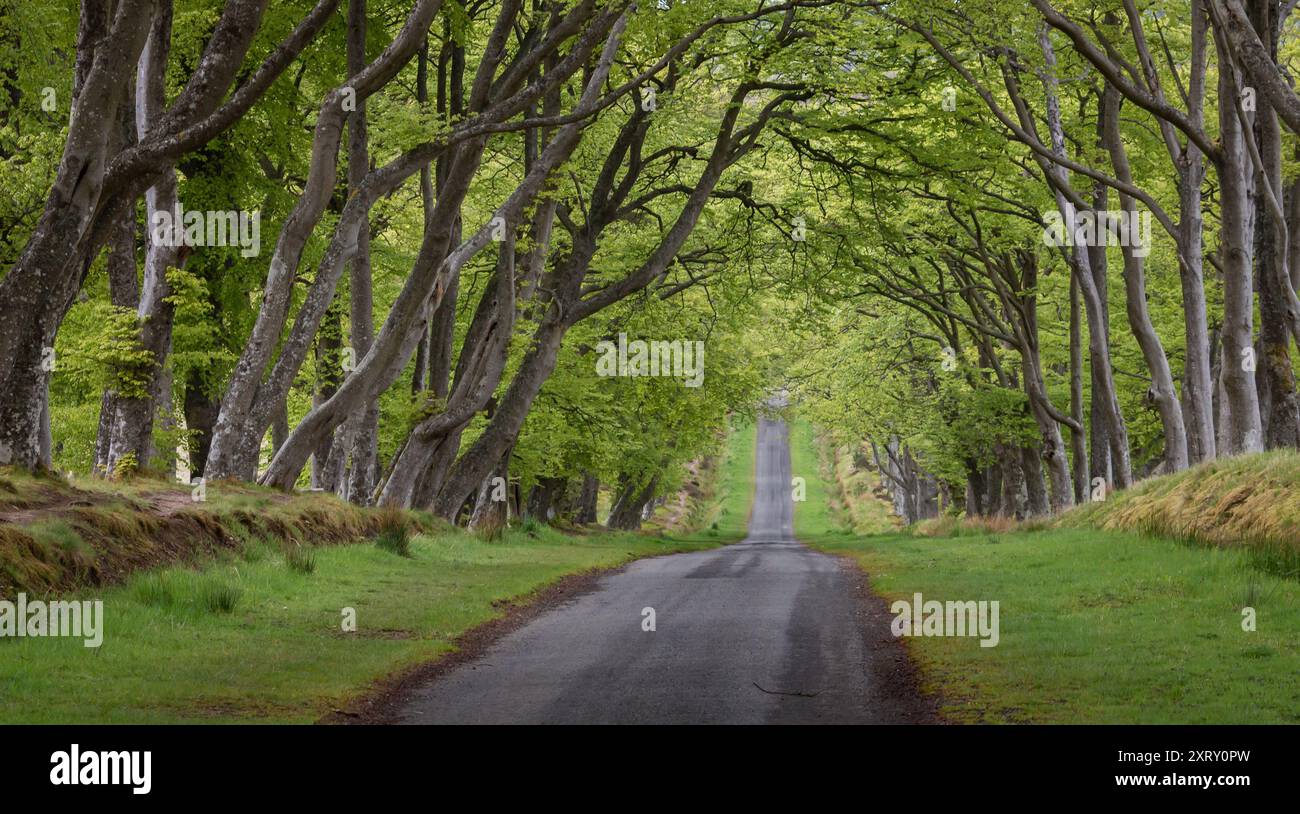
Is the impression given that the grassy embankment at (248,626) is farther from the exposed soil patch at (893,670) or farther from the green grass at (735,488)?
the green grass at (735,488)

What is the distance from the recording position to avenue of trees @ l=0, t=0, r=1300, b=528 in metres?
16.2

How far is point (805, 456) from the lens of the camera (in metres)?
→ 112

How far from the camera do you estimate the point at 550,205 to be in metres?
22.8

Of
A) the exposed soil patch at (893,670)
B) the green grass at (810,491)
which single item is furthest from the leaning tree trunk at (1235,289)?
the green grass at (810,491)

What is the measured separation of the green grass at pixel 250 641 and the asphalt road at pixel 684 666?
815 mm

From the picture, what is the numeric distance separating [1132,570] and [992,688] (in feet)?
21.7

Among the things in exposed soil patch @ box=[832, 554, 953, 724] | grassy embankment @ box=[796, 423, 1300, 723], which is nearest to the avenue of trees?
grassy embankment @ box=[796, 423, 1300, 723]

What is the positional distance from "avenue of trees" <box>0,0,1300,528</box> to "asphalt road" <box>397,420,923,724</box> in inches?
233

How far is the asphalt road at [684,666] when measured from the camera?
903cm

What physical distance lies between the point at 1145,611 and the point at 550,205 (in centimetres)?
1354

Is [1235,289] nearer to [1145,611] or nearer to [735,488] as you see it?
[1145,611]

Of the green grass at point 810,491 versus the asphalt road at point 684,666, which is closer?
the asphalt road at point 684,666
